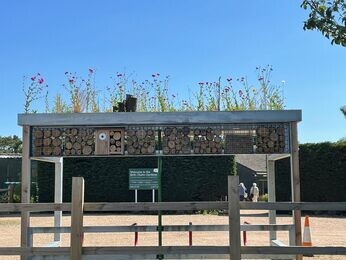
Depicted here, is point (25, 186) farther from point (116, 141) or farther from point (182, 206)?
point (182, 206)

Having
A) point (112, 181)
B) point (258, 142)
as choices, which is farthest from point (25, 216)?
point (112, 181)

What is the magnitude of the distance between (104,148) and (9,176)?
2354 centimetres

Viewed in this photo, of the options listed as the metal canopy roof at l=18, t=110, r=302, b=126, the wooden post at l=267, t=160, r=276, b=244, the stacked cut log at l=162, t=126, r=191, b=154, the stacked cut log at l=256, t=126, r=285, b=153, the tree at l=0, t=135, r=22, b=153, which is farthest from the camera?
the tree at l=0, t=135, r=22, b=153

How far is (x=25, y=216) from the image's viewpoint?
24.8ft

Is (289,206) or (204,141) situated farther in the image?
(204,141)

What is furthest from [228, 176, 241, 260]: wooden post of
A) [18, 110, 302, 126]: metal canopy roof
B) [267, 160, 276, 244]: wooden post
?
[267, 160, 276, 244]: wooden post

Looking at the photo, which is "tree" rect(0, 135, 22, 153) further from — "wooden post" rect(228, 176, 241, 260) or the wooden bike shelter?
"wooden post" rect(228, 176, 241, 260)

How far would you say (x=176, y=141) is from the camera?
8.20m

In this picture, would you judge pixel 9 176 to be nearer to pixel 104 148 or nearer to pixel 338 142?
pixel 338 142

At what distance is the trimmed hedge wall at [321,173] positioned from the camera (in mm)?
26172

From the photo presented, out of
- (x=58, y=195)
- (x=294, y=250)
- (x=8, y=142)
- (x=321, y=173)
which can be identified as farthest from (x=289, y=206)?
(x=8, y=142)

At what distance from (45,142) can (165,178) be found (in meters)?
19.2

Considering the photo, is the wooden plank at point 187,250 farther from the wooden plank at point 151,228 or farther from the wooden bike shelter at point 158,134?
the wooden bike shelter at point 158,134

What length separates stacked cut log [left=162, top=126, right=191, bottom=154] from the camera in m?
8.20
